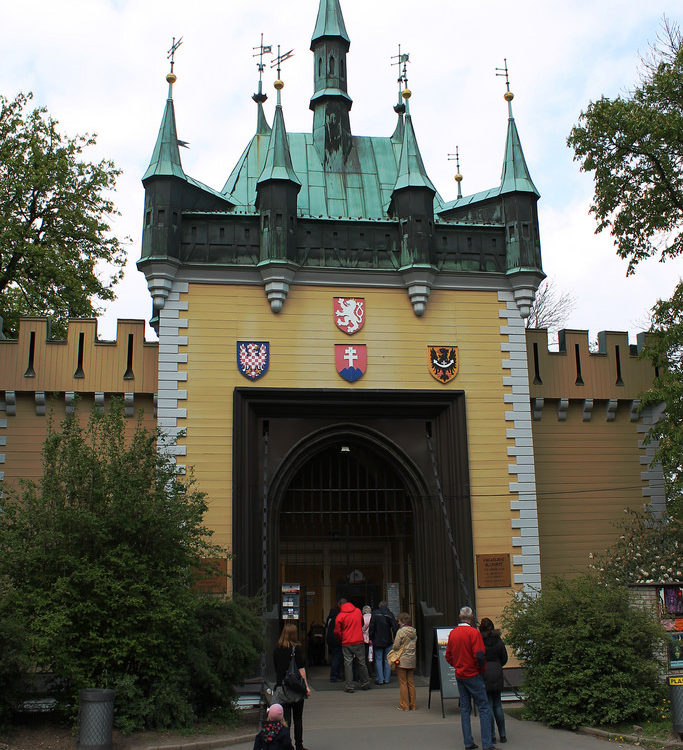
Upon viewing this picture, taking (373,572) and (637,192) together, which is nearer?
(637,192)

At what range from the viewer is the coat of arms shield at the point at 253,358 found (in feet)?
54.2

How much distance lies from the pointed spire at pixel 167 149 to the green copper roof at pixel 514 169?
683 centimetres

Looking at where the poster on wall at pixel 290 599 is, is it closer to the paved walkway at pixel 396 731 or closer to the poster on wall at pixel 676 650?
the paved walkway at pixel 396 731

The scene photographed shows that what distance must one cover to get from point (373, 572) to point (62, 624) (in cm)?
1166

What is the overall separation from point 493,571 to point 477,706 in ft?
21.5

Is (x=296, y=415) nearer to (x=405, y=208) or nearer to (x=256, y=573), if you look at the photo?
(x=256, y=573)

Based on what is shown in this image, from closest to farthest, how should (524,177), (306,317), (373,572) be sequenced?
(306,317)
(524,177)
(373,572)

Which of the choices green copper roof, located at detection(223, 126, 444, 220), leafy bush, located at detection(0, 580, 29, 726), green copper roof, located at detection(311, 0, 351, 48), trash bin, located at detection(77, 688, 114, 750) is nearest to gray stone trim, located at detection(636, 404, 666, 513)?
green copper roof, located at detection(223, 126, 444, 220)

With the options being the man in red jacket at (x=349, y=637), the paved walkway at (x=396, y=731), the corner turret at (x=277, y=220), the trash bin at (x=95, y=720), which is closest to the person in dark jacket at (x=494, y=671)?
the paved walkway at (x=396, y=731)

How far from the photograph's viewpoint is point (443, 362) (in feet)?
56.5

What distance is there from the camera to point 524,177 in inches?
722

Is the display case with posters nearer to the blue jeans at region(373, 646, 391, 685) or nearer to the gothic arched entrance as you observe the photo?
the blue jeans at region(373, 646, 391, 685)

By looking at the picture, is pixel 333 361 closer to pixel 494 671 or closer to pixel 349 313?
pixel 349 313

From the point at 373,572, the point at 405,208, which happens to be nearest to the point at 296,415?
the point at 405,208
